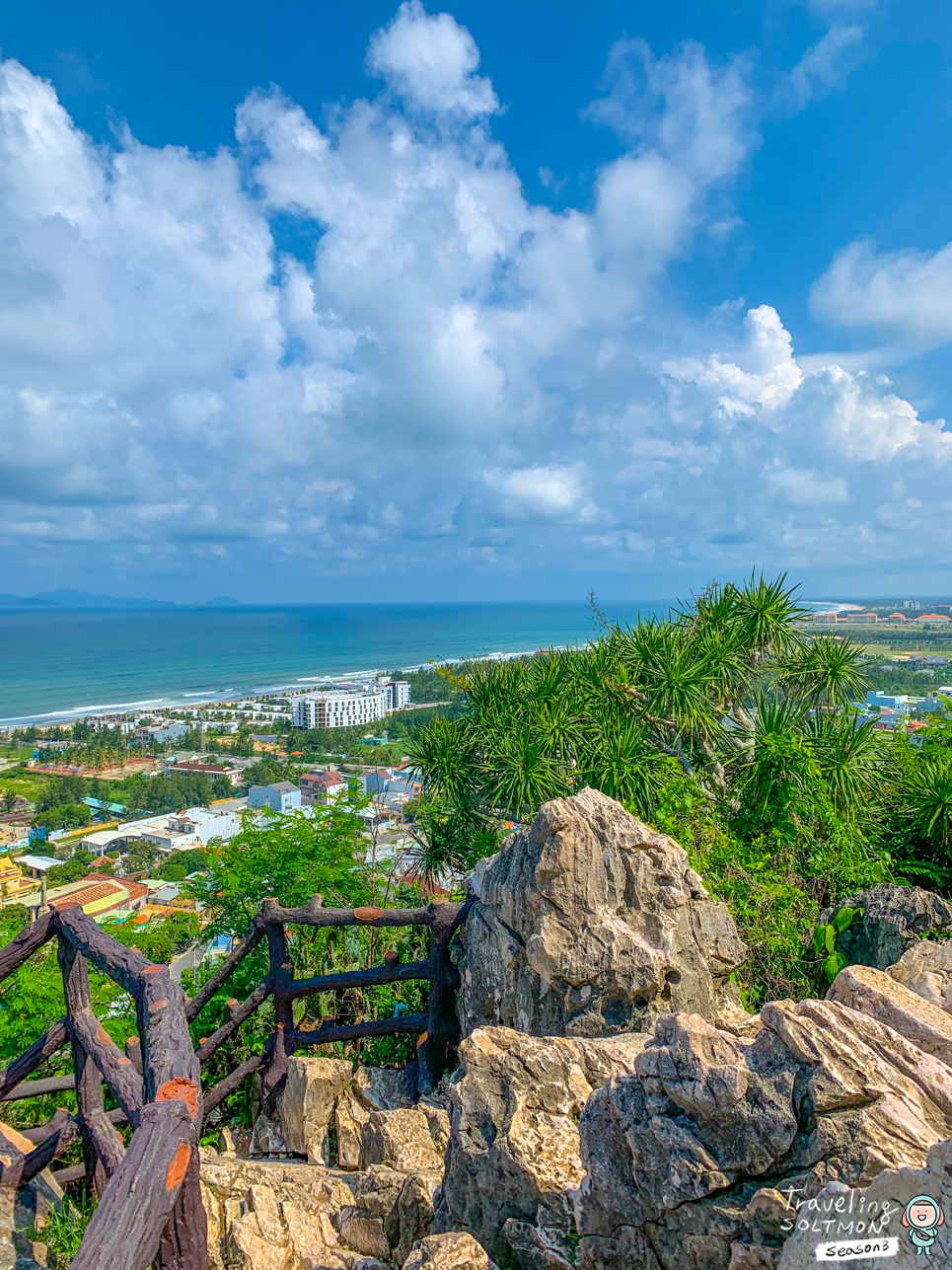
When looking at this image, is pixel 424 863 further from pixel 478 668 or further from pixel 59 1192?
pixel 59 1192

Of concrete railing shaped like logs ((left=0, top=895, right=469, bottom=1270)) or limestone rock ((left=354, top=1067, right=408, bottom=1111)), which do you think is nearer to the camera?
concrete railing shaped like logs ((left=0, top=895, right=469, bottom=1270))

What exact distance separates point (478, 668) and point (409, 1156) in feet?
24.2

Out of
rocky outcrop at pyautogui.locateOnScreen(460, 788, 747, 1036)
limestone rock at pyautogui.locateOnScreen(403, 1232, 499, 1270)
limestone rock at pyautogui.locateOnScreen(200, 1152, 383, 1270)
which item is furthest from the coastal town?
rocky outcrop at pyautogui.locateOnScreen(460, 788, 747, 1036)

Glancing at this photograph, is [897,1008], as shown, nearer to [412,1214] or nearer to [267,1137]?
[412,1214]

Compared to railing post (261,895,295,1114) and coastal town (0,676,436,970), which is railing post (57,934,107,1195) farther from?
railing post (261,895,295,1114)

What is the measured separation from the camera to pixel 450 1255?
2486 millimetres

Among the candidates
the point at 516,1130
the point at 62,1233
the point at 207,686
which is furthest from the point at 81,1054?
the point at 207,686

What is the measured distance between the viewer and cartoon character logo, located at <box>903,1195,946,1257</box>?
60.6 inches

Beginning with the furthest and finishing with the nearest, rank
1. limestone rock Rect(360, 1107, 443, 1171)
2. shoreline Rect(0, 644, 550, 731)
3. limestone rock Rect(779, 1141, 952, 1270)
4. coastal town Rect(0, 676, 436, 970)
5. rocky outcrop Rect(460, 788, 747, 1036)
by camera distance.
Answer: shoreline Rect(0, 644, 550, 731)
coastal town Rect(0, 676, 436, 970)
rocky outcrop Rect(460, 788, 747, 1036)
limestone rock Rect(360, 1107, 443, 1171)
limestone rock Rect(779, 1141, 952, 1270)

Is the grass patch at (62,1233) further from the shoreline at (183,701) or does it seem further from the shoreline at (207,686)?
the shoreline at (183,701)

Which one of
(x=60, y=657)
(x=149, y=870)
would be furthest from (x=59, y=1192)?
(x=60, y=657)

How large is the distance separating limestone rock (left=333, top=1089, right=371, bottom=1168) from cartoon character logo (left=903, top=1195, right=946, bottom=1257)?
3.73 meters

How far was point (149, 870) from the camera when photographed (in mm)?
23719

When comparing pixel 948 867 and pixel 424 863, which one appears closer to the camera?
pixel 948 867
